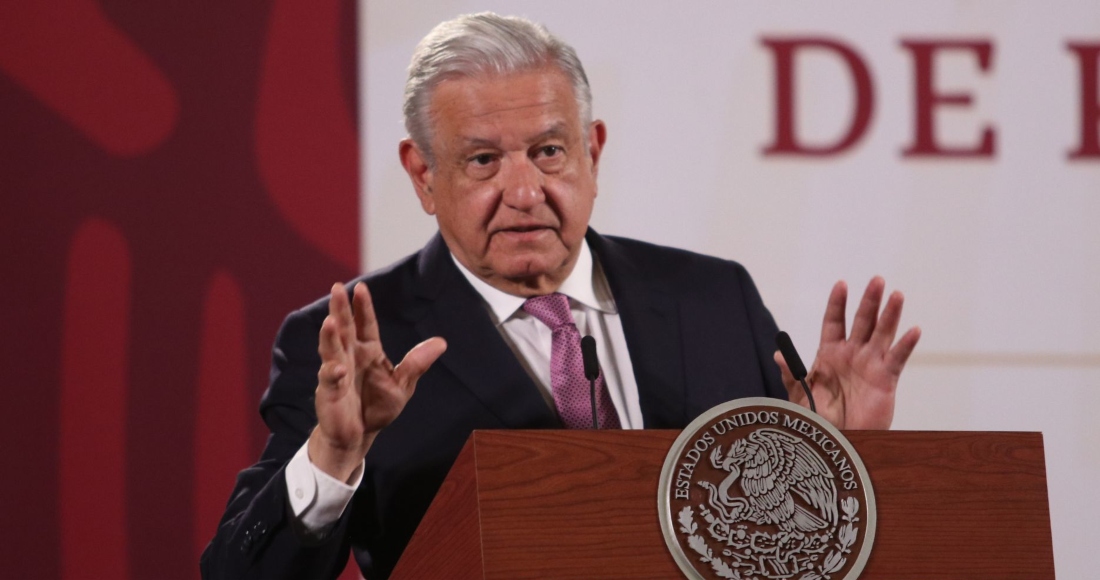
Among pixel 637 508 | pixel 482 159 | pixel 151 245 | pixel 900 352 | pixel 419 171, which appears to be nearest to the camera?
pixel 637 508

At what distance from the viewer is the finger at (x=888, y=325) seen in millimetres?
1802

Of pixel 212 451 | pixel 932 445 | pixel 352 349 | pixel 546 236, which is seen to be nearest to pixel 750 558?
pixel 932 445

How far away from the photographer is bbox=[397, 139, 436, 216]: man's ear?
7.50 ft

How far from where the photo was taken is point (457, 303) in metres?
2.16

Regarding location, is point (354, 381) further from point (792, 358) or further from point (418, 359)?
point (792, 358)

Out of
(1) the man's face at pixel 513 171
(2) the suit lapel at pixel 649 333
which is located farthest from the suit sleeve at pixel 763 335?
(1) the man's face at pixel 513 171

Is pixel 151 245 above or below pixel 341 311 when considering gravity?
below

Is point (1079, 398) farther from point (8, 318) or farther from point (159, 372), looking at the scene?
point (8, 318)

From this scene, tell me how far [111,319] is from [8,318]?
21cm

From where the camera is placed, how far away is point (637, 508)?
1388 mm

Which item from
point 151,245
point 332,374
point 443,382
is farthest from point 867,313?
point 151,245

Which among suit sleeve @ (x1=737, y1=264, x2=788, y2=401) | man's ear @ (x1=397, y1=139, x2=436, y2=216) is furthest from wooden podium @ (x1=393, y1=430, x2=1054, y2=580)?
man's ear @ (x1=397, y1=139, x2=436, y2=216)

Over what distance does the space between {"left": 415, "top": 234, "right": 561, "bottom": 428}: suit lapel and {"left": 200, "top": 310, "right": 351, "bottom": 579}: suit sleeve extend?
20 cm

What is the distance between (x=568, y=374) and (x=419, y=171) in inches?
19.1
